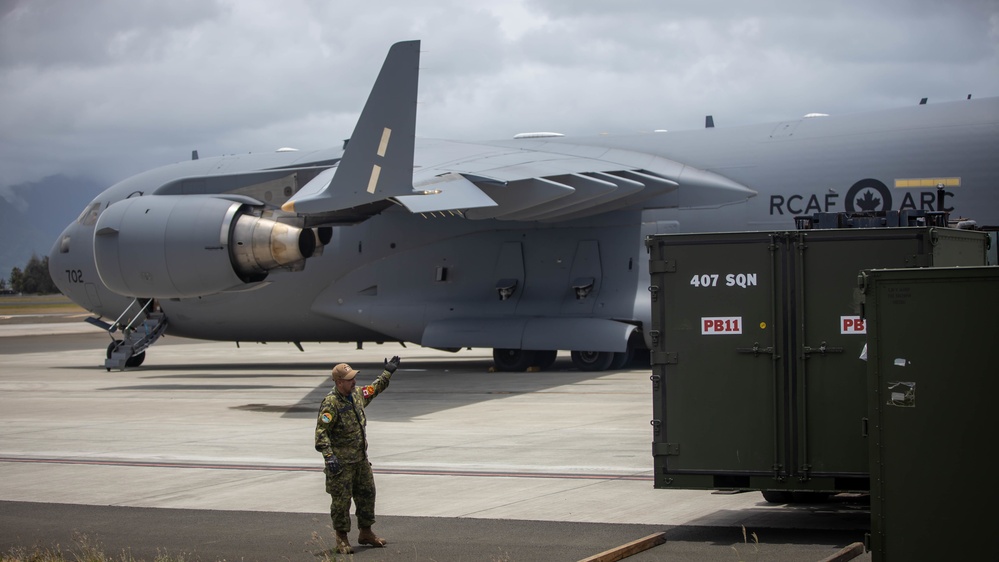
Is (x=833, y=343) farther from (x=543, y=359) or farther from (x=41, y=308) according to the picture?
(x=41, y=308)

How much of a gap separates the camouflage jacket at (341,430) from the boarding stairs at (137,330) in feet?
63.7

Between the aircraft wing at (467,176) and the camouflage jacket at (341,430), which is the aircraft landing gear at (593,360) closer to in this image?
the aircraft wing at (467,176)

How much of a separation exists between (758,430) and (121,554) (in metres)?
4.93

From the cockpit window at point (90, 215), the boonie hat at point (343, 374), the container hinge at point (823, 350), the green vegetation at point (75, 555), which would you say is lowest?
the green vegetation at point (75, 555)

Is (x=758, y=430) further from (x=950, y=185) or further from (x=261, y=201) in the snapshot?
(x=261, y=201)

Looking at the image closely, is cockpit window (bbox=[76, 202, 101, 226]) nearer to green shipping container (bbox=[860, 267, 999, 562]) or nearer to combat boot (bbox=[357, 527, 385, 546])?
combat boot (bbox=[357, 527, 385, 546])

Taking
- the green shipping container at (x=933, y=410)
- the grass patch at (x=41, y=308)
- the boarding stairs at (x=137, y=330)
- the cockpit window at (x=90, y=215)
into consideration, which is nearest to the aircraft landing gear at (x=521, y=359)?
the boarding stairs at (x=137, y=330)

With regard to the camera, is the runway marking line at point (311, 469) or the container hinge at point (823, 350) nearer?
the container hinge at point (823, 350)

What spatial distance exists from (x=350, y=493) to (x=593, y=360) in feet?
50.2

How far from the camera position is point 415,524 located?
31.3ft

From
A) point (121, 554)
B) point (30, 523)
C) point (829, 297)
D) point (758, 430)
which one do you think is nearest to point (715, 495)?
point (758, 430)

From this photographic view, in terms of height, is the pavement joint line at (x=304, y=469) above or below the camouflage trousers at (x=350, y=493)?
below

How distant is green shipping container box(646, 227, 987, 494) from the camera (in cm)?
865

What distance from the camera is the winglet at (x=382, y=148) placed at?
17031mm
